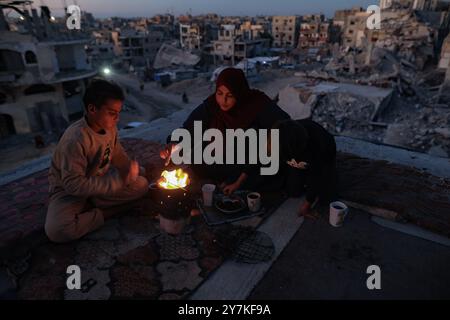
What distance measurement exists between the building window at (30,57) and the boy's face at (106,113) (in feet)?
74.0

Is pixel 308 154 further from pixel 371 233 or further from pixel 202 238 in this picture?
pixel 202 238

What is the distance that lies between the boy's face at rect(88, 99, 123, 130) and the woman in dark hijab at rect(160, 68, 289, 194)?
920 millimetres

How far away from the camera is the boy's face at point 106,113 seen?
2.82 m

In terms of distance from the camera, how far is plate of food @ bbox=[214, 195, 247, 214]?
11.5ft

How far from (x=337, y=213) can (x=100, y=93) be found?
2838 millimetres

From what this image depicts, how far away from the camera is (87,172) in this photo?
314 cm

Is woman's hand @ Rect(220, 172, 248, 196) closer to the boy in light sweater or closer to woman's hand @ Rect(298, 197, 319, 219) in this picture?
woman's hand @ Rect(298, 197, 319, 219)

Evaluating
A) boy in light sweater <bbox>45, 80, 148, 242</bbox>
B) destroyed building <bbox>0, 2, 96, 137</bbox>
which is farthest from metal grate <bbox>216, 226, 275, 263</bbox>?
destroyed building <bbox>0, 2, 96, 137</bbox>

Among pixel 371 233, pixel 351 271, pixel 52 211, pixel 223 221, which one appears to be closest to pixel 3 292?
pixel 52 211

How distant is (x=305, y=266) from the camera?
9.04 ft

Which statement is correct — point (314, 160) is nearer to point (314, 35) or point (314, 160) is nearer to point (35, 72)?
point (35, 72)

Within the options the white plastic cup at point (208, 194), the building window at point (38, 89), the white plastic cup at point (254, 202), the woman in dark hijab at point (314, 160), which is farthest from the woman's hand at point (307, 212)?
the building window at point (38, 89)

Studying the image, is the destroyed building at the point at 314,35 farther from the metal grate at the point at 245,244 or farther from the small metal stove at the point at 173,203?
the metal grate at the point at 245,244
